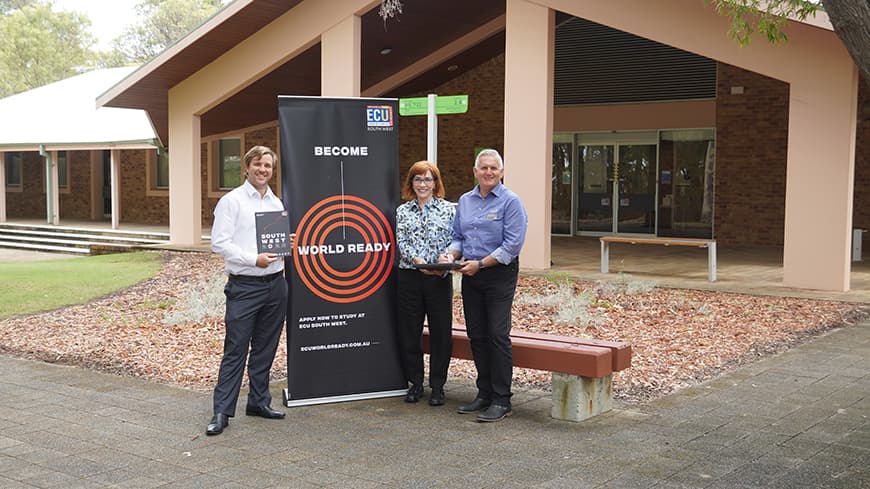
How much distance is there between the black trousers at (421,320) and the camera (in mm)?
6043

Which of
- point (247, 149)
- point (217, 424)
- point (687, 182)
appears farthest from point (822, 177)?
point (247, 149)

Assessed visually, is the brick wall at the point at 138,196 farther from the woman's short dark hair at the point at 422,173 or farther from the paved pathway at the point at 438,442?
the woman's short dark hair at the point at 422,173

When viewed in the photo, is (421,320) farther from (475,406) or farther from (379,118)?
(379,118)

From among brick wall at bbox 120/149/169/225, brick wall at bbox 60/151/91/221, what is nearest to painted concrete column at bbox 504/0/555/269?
brick wall at bbox 120/149/169/225

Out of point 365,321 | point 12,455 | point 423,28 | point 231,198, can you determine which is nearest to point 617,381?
point 365,321

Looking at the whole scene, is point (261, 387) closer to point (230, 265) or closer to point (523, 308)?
point (230, 265)

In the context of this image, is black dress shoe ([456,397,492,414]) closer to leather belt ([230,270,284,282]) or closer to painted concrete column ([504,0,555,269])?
leather belt ([230,270,284,282])

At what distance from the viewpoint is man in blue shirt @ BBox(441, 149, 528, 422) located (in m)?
5.70

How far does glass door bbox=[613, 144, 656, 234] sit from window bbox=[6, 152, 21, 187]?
68.2 feet

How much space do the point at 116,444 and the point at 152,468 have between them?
55 centimetres

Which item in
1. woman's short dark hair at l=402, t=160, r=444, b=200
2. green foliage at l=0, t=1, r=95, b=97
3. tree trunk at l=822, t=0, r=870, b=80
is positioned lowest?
woman's short dark hair at l=402, t=160, r=444, b=200

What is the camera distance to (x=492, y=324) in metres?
5.76

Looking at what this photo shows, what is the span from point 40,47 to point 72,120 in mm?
33861

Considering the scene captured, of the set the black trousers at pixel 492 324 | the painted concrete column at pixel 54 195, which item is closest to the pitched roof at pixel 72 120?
the painted concrete column at pixel 54 195
